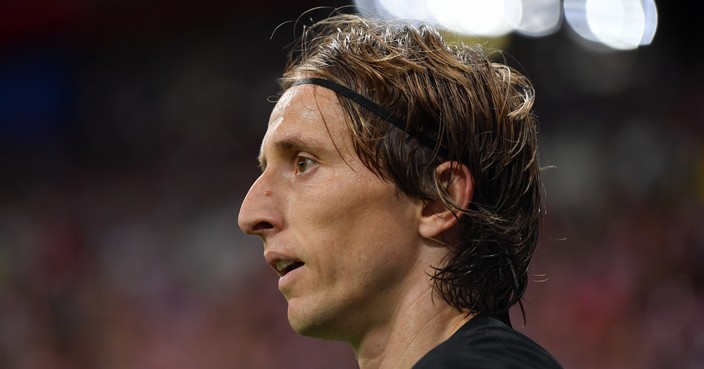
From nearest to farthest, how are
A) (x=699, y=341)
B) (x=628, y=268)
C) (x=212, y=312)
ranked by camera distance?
(x=699, y=341) < (x=628, y=268) < (x=212, y=312)

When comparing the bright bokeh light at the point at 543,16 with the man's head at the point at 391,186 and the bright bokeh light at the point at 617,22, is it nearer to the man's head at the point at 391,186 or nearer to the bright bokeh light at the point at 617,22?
the bright bokeh light at the point at 617,22

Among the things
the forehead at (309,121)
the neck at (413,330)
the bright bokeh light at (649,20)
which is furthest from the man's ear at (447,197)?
the bright bokeh light at (649,20)

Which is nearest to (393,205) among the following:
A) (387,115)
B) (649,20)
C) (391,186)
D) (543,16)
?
(391,186)

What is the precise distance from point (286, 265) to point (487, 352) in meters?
0.48

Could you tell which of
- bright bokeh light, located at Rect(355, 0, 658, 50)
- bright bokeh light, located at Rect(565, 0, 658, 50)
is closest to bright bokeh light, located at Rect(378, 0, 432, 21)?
bright bokeh light, located at Rect(355, 0, 658, 50)

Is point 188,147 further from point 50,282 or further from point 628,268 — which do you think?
point 628,268

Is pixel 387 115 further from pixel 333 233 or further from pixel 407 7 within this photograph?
pixel 407 7

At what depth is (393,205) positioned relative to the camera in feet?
5.71

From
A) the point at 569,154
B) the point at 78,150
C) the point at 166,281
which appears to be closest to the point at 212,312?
the point at 166,281

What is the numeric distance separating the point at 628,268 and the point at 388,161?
407 cm

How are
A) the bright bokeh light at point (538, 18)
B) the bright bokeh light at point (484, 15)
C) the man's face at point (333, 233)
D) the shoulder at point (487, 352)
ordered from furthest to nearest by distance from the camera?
the bright bokeh light at point (484, 15) < the bright bokeh light at point (538, 18) < the man's face at point (333, 233) < the shoulder at point (487, 352)

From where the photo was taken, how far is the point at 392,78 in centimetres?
181

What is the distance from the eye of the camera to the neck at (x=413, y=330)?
1.72m

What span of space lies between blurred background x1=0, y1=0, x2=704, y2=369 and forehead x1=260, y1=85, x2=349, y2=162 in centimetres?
356
